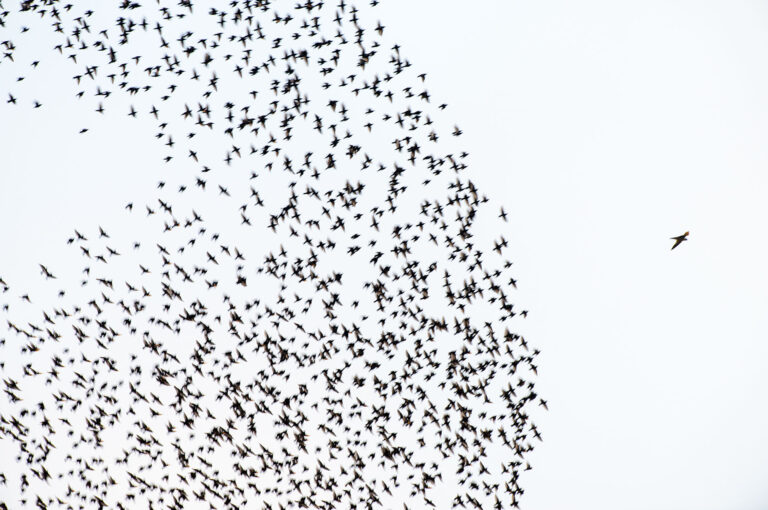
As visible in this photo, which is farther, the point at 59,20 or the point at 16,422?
the point at 16,422

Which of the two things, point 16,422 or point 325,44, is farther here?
point 16,422

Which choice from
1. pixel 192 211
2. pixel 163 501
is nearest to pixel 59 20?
pixel 192 211

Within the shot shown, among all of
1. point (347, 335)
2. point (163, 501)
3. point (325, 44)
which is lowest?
point (163, 501)

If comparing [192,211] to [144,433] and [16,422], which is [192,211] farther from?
[16,422]

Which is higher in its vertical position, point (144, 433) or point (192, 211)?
point (192, 211)

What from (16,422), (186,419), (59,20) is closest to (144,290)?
(186,419)

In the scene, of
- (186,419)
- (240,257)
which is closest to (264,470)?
(186,419)

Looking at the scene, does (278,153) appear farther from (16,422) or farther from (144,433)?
(16,422)

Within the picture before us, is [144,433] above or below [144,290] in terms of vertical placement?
below

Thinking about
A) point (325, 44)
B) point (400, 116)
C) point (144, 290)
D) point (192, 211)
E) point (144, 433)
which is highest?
point (325, 44)
